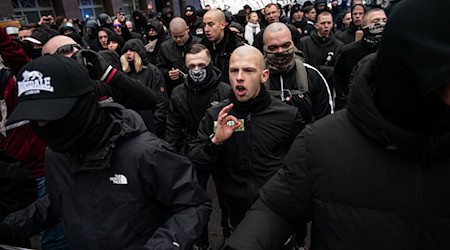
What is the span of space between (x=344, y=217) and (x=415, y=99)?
1.44 ft

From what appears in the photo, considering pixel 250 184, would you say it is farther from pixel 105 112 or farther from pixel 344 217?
pixel 344 217

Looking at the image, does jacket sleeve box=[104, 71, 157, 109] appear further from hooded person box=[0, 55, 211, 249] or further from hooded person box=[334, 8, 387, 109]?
hooded person box=[334, 8, 387, 109]

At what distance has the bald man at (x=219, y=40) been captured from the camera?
4.63 meters

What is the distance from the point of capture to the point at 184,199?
1683mm

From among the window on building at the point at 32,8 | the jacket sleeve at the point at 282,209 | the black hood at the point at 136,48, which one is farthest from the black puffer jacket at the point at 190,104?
the window on building at the point at 32,8

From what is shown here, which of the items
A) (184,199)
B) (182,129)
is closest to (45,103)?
(184,199)

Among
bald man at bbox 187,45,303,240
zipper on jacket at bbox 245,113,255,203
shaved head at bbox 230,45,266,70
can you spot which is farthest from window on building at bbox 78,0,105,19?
zipper on jacket at bbox 245,113,255,203

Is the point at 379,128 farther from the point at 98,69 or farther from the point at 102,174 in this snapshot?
the point at 98,69

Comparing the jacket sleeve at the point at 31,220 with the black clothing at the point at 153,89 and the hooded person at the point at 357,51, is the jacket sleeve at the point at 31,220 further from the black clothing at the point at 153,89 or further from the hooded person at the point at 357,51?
the hooded person at the point at 357,51

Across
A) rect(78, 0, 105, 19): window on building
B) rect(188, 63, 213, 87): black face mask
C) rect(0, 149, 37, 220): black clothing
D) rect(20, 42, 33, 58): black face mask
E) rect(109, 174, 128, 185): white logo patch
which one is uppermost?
rect(78, 0, 105, 19): window on building

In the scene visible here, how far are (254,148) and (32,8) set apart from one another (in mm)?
16986

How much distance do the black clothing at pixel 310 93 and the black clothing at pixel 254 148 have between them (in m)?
0.53

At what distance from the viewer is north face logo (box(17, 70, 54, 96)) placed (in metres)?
1.42

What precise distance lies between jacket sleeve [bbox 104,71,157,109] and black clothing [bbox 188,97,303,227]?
21.1 inches
